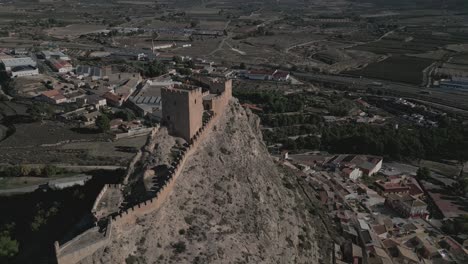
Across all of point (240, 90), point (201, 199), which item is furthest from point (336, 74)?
point (201, 199)

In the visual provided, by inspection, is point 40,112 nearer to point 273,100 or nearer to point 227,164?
point 273,100

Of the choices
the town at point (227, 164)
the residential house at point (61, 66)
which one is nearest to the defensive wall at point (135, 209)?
the town at point (227, 164)

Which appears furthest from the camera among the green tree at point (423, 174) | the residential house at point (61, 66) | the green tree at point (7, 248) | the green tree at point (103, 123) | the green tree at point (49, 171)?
the residential house at point (61, 66)

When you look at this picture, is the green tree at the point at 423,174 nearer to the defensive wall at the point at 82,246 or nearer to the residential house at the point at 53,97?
the defensive wall at the point at 82,246

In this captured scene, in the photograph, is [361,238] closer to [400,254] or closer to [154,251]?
[400,254]

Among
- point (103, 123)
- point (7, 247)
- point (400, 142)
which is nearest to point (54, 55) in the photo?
point (103, 123)
